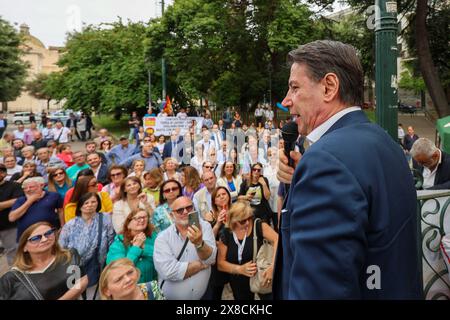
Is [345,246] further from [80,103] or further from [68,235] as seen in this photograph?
[80,103]

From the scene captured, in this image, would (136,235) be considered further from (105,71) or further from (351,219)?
(105,71)

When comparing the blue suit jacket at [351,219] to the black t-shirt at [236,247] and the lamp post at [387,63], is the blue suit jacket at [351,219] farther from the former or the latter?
the black t-shirt at [236,247]

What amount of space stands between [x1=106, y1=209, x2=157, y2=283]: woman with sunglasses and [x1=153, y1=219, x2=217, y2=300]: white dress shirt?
0.59 feet

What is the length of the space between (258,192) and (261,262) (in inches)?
81.0

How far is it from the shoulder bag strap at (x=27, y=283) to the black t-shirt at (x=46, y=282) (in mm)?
16

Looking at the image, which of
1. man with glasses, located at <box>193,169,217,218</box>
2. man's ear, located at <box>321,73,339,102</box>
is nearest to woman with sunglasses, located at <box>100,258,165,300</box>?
man with glasses, located at <box>193,169,217,218</box>

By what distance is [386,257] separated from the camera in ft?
4.03

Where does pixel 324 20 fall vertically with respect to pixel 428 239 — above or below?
above

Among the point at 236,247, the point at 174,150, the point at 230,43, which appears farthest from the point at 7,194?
the point at 230,43

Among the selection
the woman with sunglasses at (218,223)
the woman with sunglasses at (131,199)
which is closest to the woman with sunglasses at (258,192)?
the woman with sunglasses at (218,223)

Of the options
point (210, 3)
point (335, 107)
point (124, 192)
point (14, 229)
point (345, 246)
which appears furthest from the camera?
point (210, 3)
